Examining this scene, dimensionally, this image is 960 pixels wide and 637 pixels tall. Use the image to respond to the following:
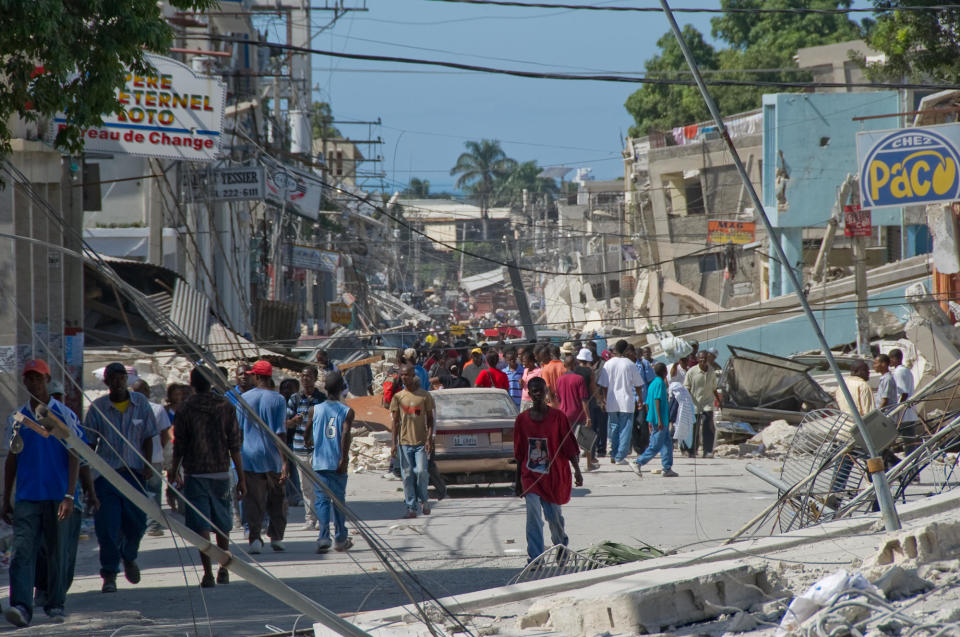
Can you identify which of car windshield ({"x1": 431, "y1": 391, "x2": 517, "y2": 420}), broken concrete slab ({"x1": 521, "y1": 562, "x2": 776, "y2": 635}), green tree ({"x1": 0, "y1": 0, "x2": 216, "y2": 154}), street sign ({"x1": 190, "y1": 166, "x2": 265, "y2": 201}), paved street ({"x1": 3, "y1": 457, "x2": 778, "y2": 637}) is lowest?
paved street ({"x1": 3, "y1": 457, "x2": 778, "y2": 637})

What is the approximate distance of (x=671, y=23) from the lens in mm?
6656

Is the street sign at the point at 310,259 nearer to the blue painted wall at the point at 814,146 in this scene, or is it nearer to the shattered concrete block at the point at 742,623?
the blue painted wall at the point at 814,146

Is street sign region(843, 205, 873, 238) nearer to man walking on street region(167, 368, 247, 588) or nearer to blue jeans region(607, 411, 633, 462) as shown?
blue jeans region(607, 411, 633, 462)

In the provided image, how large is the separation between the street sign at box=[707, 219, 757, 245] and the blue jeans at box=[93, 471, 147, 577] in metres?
28.0

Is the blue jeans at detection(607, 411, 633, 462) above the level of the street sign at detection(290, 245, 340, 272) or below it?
below

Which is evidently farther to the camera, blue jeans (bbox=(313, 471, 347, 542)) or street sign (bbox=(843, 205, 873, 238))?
street sign (bbox=(843, 205, 873, 238))

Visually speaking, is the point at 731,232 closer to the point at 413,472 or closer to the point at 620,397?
the point at 620,397

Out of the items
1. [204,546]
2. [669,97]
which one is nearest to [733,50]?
[669,97]

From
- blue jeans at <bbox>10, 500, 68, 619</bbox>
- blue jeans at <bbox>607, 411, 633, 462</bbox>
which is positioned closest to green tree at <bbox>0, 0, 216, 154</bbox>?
blue jeans at <bbox>10, 500, 68, 619</bbox>

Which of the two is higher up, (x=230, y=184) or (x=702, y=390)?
(x=230, y=184)

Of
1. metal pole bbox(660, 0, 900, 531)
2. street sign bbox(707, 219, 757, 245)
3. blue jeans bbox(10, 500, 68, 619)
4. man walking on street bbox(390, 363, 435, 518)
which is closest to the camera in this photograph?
metal pole bbox(660, 0, 900, 531)

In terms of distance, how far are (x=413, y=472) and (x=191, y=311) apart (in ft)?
32.7

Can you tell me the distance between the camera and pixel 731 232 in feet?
113

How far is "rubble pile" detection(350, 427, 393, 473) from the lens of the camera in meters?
17.2
